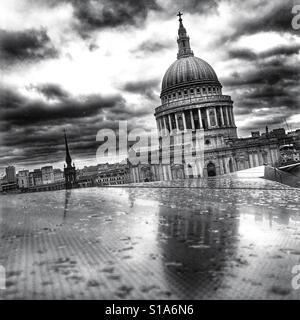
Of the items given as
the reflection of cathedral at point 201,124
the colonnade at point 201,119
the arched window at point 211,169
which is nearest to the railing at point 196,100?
the reflection of cathedral at point 201,124

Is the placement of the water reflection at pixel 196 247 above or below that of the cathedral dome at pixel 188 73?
below

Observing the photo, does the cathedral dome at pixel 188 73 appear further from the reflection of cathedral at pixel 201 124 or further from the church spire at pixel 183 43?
the church spire at pixel 183 43

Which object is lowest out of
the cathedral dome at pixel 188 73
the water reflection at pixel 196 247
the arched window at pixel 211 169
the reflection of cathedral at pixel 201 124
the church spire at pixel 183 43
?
the water reflection at pixel 196 247

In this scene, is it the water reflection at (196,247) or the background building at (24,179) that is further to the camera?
the background building at (24,179)

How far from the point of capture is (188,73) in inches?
2419

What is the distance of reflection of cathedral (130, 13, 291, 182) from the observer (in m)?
51.2

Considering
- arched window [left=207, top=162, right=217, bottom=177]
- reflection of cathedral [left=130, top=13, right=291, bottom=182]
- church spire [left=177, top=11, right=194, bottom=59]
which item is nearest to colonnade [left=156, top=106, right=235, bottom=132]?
reflection of cathedral [left=130, top=13, right=291, bottom=182]

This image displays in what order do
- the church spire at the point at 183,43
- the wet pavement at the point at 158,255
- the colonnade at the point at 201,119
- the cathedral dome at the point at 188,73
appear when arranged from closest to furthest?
the wet pavement at the point at 158,255 < the colonnade at the point at 201,119 < the cathedral dome at the point at 188,73 < the church spire at the point at 183,43

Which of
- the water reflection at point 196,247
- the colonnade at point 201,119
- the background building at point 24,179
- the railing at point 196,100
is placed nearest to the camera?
the water reflection at point 196,247

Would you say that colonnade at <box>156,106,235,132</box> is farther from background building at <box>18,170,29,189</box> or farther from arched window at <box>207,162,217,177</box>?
background building at <box>18,170,29,189</box>

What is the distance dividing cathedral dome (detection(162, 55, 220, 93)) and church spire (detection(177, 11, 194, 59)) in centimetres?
140

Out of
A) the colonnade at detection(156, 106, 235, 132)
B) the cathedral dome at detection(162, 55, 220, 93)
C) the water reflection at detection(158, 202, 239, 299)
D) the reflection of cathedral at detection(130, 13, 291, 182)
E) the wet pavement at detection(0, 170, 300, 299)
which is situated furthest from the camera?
the cathedral dome at detection(162, 55, 220, 93)

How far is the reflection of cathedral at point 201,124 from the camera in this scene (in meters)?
51.2

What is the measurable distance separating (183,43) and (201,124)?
1886 centimetres
